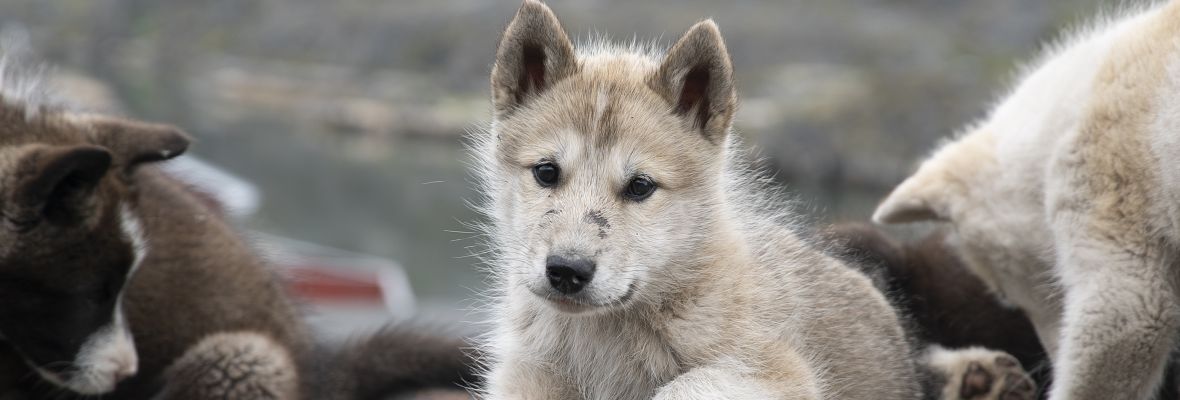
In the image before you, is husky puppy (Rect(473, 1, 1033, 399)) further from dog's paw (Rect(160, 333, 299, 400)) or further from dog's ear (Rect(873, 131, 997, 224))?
dog's paw (Rect(160, 333, 299, 400))

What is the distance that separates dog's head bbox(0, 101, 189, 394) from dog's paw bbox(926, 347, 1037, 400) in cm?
389

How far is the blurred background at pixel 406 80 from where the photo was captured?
33.3 meters

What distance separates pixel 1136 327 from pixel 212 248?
483 cm

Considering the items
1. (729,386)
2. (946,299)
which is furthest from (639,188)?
(946,299)

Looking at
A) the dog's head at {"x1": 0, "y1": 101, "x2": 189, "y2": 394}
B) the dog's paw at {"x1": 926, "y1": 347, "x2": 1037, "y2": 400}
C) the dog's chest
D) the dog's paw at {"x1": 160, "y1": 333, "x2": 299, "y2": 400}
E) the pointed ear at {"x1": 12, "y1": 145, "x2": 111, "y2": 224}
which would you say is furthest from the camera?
the dog's paw at {"x1": 160, "y1": 333, "x2": 299, "y2": 400}

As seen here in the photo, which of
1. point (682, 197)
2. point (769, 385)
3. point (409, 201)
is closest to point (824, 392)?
point (769, 385)

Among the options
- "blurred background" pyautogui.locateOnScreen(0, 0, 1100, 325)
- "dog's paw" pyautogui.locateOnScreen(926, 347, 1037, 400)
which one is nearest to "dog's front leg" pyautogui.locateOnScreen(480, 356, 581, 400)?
"dog's paw" pyautogui.locateOnScreen(926, 347, 1037, 400)

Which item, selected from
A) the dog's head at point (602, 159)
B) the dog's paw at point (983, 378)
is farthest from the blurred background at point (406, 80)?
the dog's head at point (602, 159)

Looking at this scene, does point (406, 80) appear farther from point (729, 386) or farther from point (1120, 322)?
point (729, 386)

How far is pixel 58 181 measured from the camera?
18.6ft

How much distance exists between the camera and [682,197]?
4348mm

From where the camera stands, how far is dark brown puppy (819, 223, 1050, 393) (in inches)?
243

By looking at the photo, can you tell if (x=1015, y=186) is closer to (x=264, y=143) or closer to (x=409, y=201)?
(x=409, y=201)

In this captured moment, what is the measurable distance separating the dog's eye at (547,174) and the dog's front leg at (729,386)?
81cm
